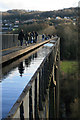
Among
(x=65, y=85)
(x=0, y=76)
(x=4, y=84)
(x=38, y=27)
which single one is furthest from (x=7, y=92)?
(x=38, y=27)

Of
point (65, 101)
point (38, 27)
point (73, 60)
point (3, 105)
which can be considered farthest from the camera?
point (38, 27)

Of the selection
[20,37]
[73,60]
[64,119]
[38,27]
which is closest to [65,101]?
[64,119]

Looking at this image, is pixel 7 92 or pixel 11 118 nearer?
pixel 11 118

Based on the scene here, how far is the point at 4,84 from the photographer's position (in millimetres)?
11406

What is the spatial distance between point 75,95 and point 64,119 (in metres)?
15.8

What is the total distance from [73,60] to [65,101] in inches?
2323

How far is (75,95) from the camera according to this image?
51031 mm

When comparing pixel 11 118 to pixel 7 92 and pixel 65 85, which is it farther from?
pixel 65 85

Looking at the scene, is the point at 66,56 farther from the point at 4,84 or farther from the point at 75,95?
the point at 4,84

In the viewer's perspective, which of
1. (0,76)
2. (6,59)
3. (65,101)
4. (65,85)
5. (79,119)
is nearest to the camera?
(0,76)

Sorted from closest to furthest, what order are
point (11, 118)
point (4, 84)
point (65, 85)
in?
point (11, 118)
point (4, 84)
point (65, 85)

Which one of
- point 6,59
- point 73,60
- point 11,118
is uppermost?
point 11,118

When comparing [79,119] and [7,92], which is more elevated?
[7,92]

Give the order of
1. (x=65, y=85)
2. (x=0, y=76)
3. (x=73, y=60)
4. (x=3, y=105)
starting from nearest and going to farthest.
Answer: (x=3, y=105)
(x=0, y=76)
(x=65, y=85)
(x=73, y=60)
